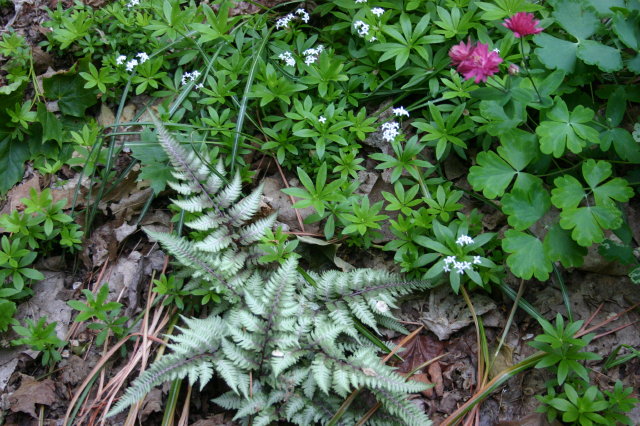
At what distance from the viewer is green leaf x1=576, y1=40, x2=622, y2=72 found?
276 centimetres

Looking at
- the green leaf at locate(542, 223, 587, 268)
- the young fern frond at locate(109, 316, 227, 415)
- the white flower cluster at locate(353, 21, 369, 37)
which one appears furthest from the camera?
the white flower cluster at locate(353, 21, 369, 37)

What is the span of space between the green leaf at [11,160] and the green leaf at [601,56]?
3.62m

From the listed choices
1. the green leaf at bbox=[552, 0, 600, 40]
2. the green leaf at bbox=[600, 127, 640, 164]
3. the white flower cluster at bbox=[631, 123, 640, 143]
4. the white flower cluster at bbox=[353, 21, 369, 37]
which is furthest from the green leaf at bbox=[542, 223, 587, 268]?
the white flower cluster at bbox=[353, 21, 369, 37]

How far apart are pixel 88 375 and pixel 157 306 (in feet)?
1.67

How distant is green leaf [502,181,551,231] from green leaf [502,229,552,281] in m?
0.06

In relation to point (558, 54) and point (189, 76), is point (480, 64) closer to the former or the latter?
point (558, 54)

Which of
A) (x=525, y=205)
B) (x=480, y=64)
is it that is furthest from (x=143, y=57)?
(x=525, y=205)

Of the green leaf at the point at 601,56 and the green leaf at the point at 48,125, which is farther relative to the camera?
the green leaf at the point at 48,125

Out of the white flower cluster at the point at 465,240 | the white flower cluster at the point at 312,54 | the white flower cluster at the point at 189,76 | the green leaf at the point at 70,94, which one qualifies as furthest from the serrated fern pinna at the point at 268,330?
the green leaf at the point at 70,94

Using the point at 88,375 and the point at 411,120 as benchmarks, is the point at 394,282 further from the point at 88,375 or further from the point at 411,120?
the point at 88,375

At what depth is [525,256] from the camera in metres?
2.65

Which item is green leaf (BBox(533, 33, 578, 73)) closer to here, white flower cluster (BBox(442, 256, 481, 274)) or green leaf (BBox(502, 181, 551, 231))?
green leaf (BBox(502, 181, 551, 231))

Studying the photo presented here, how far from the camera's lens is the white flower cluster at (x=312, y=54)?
334cm

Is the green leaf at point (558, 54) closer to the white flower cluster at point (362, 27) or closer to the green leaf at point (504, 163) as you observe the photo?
the green leaf at point (504, 163)
